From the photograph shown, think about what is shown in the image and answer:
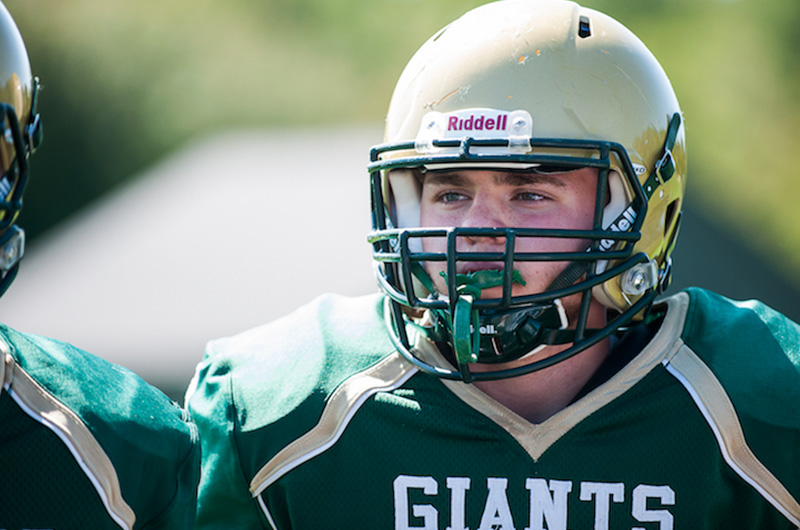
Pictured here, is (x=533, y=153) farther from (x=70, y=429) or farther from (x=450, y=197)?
(x=70, y=429)

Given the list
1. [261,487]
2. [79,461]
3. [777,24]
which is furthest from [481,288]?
[777,24]

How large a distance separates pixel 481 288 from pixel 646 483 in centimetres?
53

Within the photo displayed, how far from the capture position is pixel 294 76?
19.6 metres

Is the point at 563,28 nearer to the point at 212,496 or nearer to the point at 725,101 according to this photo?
the point at 212,496

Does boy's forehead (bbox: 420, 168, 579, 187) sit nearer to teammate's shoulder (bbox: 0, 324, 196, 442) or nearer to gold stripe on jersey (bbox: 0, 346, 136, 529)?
teammate's shoulder (bbox: 0, 324, 196, 442)

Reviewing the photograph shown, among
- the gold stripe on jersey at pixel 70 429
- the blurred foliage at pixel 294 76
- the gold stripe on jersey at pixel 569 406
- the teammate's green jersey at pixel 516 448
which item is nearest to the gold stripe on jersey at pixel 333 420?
the teammate's green jersey at pixel 516 448

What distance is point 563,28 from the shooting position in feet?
7.51

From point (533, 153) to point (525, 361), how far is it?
466 mm

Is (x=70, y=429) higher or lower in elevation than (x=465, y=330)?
lower

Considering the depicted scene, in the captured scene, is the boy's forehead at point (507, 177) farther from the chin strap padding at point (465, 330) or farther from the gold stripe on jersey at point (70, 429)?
the gold stripe on jersey at point (70, 429)

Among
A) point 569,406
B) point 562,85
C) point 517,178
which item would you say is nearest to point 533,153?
point 517,178

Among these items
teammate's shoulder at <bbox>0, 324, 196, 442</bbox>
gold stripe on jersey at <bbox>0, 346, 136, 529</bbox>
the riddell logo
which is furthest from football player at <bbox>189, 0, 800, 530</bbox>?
gold stripe on jersey at <bbox>0, 346, 136, 529</bbox>

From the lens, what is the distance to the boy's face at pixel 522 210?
2.19 meters

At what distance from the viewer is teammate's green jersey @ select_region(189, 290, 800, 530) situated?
2.10m
